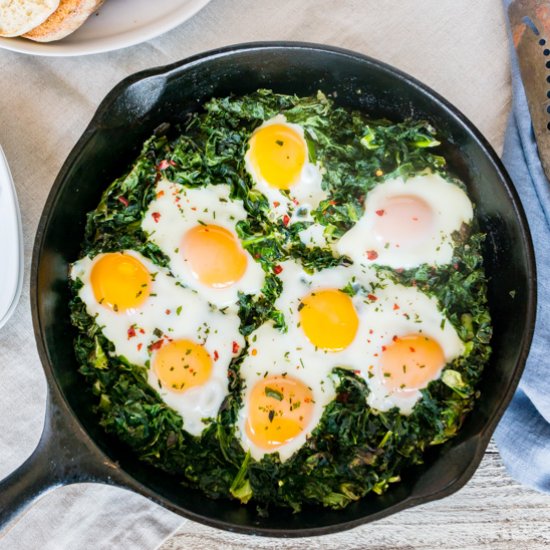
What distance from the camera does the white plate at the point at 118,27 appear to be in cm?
274

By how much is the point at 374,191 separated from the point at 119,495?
1702 mm

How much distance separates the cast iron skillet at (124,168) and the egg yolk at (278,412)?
30 cm

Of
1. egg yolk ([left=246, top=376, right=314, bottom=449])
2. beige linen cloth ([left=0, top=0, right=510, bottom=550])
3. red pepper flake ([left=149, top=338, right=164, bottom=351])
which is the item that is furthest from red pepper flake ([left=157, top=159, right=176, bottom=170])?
egg yolk ([left=246, top=376, right=314, bottom=449])

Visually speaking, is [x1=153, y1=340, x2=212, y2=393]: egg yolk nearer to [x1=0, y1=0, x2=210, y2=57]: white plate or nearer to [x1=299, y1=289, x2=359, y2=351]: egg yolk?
[x1=299, y1=289, x2=359, y2=351]: egg yolk

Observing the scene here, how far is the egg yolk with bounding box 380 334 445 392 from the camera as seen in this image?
2719 millimetres

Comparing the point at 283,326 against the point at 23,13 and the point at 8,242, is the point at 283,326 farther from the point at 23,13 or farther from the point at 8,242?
the point at 23,13

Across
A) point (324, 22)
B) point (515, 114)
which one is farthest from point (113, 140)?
point (515, 114)

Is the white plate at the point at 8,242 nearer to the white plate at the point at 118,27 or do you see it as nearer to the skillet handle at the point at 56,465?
the white plate at the point at 118,27

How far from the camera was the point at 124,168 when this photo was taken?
2889mm

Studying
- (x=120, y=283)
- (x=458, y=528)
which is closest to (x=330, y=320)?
(x=120, y=283)

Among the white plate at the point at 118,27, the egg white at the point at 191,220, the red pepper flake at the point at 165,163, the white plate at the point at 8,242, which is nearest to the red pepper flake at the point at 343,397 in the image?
the egg white at the point at 191,220

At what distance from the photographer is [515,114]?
2.87m

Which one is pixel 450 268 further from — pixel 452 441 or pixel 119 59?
pixel 119 59

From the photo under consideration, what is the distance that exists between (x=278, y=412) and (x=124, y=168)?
3.94ft
